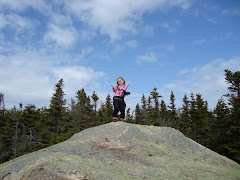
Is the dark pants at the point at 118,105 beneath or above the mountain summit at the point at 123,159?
above

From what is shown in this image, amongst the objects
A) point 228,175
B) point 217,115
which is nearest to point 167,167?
point 228,175

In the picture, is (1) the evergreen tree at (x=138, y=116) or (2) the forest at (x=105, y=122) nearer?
(2) the forest at (x=105, y=122)

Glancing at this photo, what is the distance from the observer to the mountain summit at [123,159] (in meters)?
3.64

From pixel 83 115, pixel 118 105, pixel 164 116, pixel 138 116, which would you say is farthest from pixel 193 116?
pixel 118 105

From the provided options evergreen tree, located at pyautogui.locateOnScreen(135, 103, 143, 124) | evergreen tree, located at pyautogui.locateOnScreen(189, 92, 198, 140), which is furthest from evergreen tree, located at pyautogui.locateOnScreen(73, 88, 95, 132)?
evergreen tree, located at pyautogui.locateOnScreen(189, 92, 198, 140)

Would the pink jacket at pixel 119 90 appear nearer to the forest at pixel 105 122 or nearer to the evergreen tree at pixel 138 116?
the forest at pixel 105 122

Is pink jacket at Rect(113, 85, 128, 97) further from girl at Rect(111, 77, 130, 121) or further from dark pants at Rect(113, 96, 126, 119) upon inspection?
dark pants at Rect(113, 96, 126, 119)

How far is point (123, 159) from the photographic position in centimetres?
492

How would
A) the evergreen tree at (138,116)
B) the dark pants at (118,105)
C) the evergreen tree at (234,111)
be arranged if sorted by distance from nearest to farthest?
the dark pants at (118,105) < the evergreen tree at (234,111) < the evergreen tree at (138,116)

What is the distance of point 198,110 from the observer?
35.5 m

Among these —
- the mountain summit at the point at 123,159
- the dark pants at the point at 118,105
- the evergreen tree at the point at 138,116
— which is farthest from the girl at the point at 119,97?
the evergreen tree at the point at 138,116

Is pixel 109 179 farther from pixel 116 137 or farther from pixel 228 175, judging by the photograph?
pixel 228 175

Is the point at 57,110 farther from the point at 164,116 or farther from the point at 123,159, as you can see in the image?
the point at 123,159

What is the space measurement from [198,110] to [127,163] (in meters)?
34.6
